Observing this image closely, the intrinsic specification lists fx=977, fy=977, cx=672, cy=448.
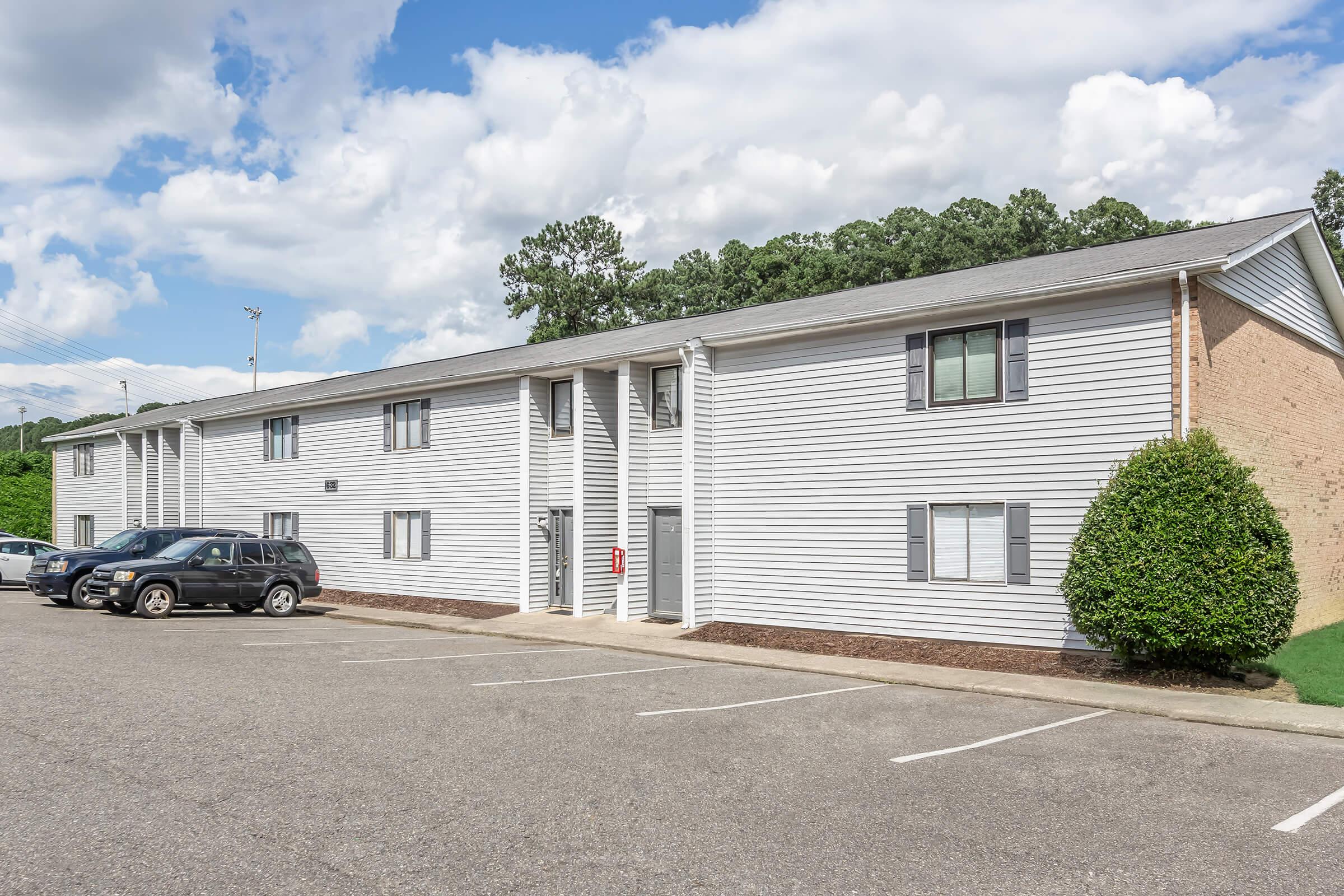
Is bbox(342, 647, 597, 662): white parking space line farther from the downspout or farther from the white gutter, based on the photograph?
the downspout

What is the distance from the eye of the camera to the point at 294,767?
25.5ft

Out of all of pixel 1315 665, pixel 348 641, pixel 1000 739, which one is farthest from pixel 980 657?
pixel 348 641

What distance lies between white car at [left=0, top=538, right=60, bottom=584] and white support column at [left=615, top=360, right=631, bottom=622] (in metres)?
18.3

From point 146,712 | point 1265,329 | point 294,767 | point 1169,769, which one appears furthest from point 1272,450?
point 146,712

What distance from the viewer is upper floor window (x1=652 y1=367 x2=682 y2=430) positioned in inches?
794

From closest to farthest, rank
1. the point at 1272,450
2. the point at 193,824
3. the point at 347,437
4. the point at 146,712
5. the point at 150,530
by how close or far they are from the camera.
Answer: the point at 193,824 < the point at 146,712 < the point at 1272,450 < the point at 150,530 < the point at 347,437

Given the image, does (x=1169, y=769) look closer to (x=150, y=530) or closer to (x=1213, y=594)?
(x=1213, y=594)

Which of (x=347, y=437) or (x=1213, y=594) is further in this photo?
(x=347, y=437)

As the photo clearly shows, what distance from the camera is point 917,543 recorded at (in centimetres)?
1590

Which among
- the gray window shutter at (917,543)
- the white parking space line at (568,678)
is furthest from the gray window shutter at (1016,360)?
the white parking space line at (568,678)

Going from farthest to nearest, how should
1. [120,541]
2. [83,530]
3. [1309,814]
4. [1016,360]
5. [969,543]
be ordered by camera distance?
[83,530] → [120,541] → [969,543] → [1016,360] → [1309,814]

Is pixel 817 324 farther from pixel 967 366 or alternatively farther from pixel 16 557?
pixel 16 557

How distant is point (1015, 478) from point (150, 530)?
21.0 m

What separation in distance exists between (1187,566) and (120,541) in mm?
24153
